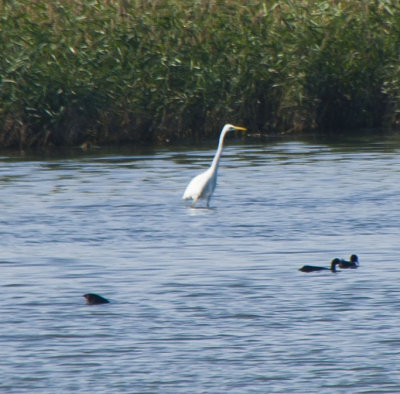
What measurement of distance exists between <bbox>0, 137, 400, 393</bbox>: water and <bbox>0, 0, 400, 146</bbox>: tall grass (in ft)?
12.6

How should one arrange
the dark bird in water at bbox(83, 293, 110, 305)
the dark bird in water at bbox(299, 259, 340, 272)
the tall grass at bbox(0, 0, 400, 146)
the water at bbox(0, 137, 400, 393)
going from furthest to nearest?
1. the tall grass at bbox(0, 0, 400, 146)
2. the dark bird in water at bbox(299, 259, 340, 272)
3. the dark bird in water at bbox(83, 293, 110, 305)
4. the water at bbox(0, 137, 400, 393)

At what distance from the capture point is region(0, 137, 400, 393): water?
22.3 feet

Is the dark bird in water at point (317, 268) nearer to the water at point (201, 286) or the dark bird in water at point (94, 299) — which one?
the water at point (201, 286)

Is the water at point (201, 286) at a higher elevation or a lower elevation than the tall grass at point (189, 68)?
lower

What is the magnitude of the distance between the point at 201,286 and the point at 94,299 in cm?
96

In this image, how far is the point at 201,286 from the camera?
29.3ft

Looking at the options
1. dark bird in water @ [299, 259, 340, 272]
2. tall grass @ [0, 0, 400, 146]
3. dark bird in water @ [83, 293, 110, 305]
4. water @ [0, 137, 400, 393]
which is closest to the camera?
water @ [0, 137, 400, 393]

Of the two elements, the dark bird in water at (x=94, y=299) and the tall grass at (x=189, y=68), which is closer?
the dark bird in water at (x=94, y=299)

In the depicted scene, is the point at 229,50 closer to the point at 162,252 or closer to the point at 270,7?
the point at 270,7

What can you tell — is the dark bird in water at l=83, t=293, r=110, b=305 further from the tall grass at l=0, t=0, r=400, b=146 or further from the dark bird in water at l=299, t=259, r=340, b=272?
the tall grass at l=0, t=0, r=400, b=146

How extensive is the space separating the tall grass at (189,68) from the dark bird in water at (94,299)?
11.2 metres

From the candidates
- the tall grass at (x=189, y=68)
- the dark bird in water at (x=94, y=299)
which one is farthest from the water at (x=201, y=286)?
the tall grass at (x=189, y=68)

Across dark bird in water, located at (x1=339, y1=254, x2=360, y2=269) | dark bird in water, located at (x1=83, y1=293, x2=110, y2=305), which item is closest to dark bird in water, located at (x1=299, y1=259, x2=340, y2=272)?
dark bird in water, located at (x1=339, y1=254, x2=360, y2=269)

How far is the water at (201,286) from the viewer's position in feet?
22.3
